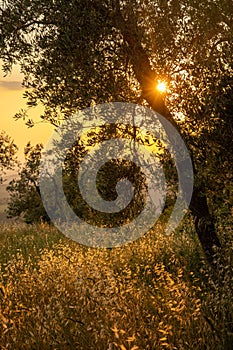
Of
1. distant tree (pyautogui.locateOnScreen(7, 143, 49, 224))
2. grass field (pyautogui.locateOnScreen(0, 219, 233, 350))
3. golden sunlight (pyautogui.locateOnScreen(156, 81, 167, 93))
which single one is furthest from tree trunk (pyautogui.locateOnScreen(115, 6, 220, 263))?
distant tree (pyautogui.locateOnScreen(7, 143, 49, 224))

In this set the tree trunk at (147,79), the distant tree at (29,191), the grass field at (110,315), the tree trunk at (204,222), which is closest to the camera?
the grass field at (110,315)

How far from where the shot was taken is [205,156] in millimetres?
8344

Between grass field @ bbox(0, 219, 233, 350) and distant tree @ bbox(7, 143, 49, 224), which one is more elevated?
distant tree @ bbox(7, 143, 49, 224)

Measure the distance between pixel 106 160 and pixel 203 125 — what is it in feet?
9.38

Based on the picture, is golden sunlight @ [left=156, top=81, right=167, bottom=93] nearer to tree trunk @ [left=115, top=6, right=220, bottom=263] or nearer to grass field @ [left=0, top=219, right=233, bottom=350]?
tree trunk @ [left=115, top=6, right=220, bottom=263]

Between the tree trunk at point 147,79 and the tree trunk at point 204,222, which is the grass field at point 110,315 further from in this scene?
the tree trunk at point 147,79

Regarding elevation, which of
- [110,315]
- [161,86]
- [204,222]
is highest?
[161,86]

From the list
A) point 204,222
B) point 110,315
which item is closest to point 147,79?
point 204,222

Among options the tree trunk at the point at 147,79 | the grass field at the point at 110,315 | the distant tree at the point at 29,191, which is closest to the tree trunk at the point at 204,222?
the tree trunk at the point at 147,79

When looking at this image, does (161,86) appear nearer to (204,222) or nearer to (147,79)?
(147,79)

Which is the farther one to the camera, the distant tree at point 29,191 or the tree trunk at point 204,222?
the distant tree at point 29,191

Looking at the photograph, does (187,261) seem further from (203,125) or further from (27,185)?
(27,185)

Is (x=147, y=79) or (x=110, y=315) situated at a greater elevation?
(x=147, y=79)

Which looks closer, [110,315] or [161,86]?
[110,315]
